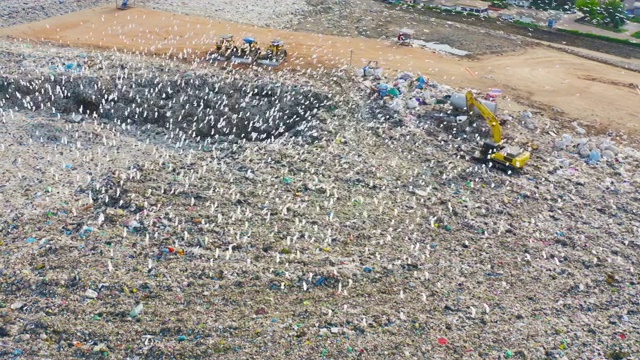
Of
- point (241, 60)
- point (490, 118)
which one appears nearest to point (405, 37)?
point (241, 60)

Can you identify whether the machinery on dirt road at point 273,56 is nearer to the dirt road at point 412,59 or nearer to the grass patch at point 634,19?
the dirt road at point 412,59

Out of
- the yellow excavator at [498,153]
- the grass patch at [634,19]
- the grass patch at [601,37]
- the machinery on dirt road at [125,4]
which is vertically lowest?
the yellow excavator at [498,153]

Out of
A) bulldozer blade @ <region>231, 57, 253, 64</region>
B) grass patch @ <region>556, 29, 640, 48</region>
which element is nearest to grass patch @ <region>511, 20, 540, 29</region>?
grass patch @ <region>556, 29, 640, 48</region>

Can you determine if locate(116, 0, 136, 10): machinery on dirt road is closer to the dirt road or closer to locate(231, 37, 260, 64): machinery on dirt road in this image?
the dirt road

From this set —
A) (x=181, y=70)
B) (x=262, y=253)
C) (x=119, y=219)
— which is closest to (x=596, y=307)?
(x=262, y=253)

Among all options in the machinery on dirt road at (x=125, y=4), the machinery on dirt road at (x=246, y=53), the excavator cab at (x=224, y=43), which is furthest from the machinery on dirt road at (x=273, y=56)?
the machinery on dirt road at (x=125, y=4)

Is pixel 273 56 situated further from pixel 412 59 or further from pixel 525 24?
pixel 525 24

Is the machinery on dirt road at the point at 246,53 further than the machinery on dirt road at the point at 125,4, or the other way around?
the machinery on dirt road at the point at 125,4
